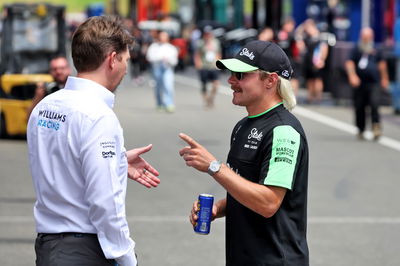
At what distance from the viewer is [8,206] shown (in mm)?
11430

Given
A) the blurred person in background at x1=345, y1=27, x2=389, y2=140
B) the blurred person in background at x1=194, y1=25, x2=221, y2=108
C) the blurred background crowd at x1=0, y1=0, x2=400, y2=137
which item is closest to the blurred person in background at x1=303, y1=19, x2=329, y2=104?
the blurred background crowd at x1=0, y1=0, x2=400, y2=137

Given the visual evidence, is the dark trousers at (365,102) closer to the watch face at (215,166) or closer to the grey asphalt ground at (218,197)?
the grey asphalt ground at (218,197)

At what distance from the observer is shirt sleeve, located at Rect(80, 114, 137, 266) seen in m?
4.13

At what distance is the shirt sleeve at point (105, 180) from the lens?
4.13 m

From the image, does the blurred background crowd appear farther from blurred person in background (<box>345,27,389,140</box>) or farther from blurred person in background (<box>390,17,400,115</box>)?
blurred person in background (<box>345,27,389,140</box>)

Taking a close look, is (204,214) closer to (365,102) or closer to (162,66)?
(365,102)

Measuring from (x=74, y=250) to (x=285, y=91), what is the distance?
1137 millimetres

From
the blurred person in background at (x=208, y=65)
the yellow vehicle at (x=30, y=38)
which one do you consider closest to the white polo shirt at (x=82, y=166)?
the yellow vehicle at (x=30, y=38)

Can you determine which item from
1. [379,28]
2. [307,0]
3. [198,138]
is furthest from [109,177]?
[307,0]

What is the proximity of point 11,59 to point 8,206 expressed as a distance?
8.97 metres

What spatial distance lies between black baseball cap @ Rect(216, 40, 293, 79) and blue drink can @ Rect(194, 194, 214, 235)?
0.59 meters

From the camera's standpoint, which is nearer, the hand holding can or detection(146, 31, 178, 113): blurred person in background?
the hand holding can

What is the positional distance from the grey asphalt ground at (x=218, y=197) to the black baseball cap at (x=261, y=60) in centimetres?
420

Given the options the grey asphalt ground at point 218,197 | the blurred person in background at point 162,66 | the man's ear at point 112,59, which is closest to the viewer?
the man's ear at point 112,59
